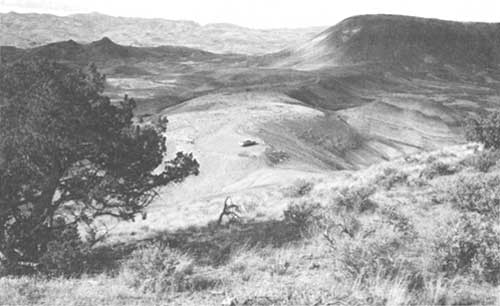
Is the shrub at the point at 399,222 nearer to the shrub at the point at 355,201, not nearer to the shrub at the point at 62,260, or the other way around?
the shrub at the point at 355,201

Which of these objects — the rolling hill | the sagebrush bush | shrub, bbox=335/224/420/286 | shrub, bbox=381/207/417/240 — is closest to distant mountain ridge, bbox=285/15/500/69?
the rolling hill

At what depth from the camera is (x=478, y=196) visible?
11531mm

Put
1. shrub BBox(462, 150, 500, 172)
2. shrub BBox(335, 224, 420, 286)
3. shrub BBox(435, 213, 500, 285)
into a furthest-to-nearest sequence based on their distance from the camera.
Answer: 1. shrub BBox(462, 150, 500, 172)
2. shrub BBox(435, 213, 500, 285)
3. shrub BBox(335, 224, 420, 286)

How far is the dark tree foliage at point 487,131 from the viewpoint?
19939 millimetres

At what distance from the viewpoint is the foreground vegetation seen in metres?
6.96

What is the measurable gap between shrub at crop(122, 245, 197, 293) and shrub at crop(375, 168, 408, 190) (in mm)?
8856

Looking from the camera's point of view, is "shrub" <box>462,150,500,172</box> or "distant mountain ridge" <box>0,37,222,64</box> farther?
"distant mountain ridge" <box>0,37,222,64</box>

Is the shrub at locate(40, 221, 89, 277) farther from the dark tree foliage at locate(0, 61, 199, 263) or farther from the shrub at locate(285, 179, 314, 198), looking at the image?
the shrub at locate(285, 179, 314, 198)

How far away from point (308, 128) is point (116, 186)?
42.7 meters

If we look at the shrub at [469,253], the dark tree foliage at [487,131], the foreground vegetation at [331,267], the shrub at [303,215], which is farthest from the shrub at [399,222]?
the dark tree foliage at [487,131]

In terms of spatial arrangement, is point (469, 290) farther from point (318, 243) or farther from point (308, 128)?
point (308, 128)

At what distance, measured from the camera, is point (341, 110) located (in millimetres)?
77812

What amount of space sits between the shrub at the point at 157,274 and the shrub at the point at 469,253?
13.7 ft

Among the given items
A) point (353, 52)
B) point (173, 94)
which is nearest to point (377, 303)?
point (173, 94)
